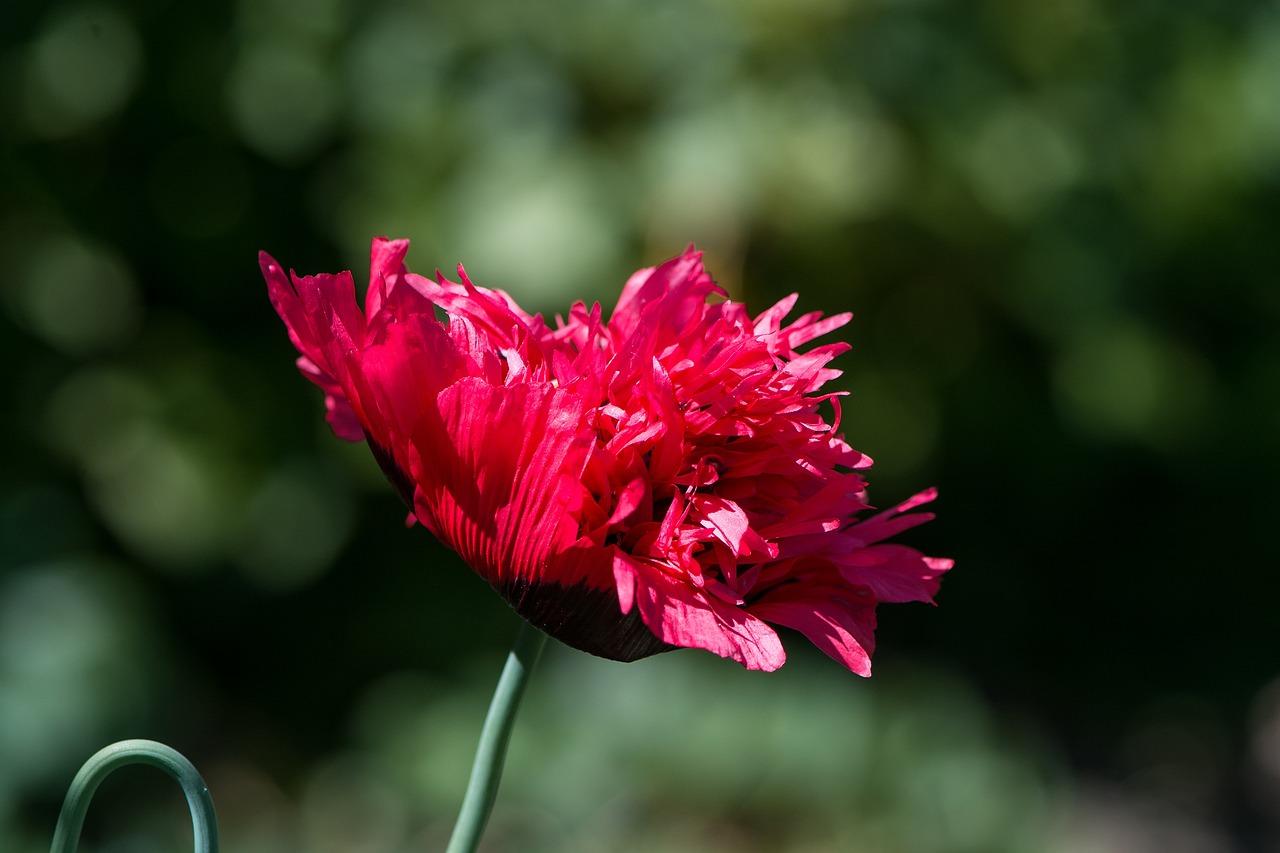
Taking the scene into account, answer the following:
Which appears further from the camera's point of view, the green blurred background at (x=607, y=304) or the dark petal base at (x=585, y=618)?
the green blurred background at (x=607, y=304)

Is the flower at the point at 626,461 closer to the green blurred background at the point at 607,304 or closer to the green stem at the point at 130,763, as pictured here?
the green stem at the point at 130,763

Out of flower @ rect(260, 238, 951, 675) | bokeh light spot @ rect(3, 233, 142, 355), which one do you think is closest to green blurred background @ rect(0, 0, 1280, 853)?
bokeh light spot @ rect(3, 233, 142, 355)

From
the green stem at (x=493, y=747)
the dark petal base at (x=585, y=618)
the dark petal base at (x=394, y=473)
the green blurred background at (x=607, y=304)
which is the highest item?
the dark petal base at (x=394, y=473)

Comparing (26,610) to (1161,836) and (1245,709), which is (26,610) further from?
(1245,709)

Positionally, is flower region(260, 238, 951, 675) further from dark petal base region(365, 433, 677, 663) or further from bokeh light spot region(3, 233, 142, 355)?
bokeh light spot region(3, 233, 142, 355)

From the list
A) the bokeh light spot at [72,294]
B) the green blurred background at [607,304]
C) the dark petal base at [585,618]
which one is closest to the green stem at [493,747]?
the dark petal base at [585,618]

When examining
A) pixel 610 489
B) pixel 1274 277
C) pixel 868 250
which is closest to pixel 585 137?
pixel 868 250

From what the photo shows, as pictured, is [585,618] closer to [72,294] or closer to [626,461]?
[626,461]

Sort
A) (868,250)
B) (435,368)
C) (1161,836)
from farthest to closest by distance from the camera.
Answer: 1. (1161,836)
2. (868,250)
3. (435,368)
